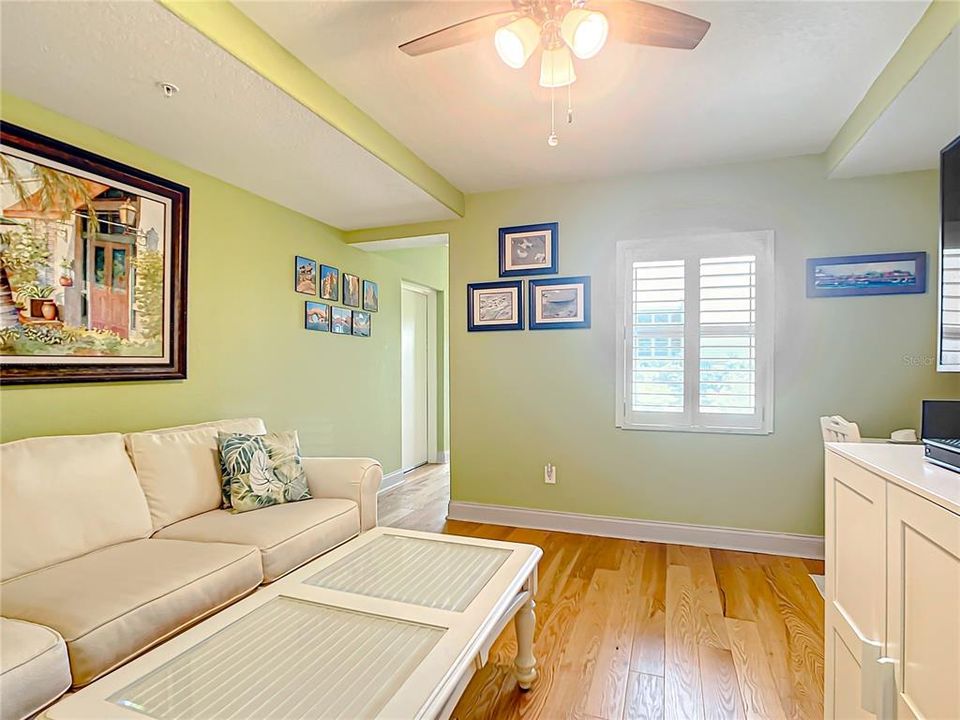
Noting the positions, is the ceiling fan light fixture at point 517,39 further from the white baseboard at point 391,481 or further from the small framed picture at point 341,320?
the white baseboard at point 391,481

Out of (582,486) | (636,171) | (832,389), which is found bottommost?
(582,486)

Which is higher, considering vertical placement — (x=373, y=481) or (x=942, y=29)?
(x=942, y=29)

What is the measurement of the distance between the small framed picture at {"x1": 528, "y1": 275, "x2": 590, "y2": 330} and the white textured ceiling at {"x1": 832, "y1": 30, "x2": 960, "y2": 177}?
1604mm

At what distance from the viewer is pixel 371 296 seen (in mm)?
4422

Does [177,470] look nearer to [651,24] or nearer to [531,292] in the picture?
[531,292]

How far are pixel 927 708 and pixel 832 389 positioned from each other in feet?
8.20

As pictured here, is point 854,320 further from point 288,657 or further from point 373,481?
point 288,657

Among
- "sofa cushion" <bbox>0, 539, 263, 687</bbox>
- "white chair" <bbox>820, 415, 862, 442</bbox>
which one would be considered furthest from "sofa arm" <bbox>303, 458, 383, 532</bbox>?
"white chair" <bbox>820, 415, 862, 442</bbox>

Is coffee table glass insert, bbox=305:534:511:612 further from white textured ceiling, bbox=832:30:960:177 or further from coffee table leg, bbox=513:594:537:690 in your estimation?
white textured ceiling, bbox=832:30:960:177

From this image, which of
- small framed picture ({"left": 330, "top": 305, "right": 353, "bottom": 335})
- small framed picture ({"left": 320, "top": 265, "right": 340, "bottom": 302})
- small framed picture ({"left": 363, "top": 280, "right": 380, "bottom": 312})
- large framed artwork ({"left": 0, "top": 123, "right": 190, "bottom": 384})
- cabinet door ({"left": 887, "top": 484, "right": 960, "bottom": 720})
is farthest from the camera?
small framed picture ({"left": 363, "top": 280, "right": 380, "bottom": 312})

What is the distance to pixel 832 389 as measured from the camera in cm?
298

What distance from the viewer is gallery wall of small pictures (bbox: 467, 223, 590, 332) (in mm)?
3531

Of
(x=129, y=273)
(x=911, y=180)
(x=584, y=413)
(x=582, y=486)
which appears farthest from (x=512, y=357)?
(x=911, y=180)

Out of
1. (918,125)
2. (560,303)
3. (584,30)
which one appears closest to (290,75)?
(584,30)
